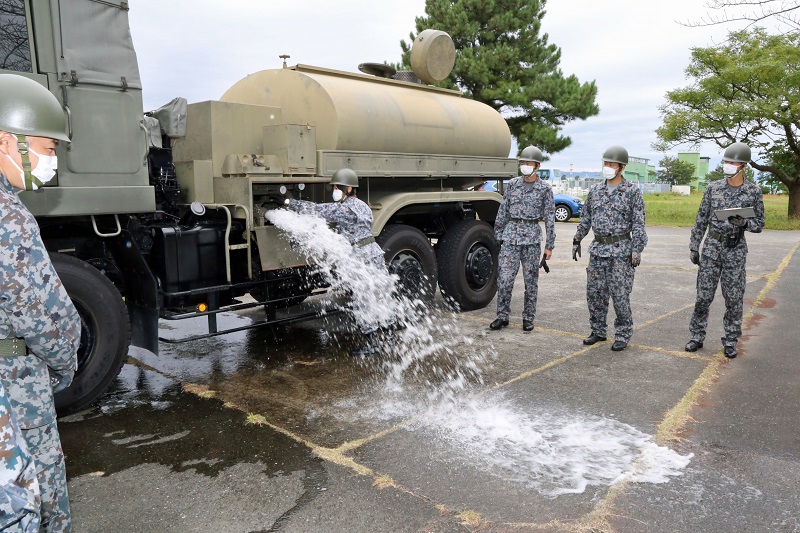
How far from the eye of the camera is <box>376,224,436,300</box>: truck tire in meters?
6.11

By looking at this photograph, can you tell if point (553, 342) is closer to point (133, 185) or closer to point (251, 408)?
point (251, 408)

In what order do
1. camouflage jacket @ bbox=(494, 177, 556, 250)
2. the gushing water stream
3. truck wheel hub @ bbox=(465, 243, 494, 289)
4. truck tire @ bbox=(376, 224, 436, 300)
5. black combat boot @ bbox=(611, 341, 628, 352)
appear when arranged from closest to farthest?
the gushing water stream
black combat boot @ bbox=(611, 341, 628, 352)
truck tire @ bbox=(376, 224, 436, 300)
camouflage jacket @ bbox=(494, 177, 556, 250)
truck wheel hub @ bbox=(465, 243, 494, 289)

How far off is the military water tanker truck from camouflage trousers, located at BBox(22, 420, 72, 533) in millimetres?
1807

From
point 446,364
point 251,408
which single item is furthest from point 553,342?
point 251,408

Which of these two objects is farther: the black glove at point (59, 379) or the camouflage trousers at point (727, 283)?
the camouflage trousers at point (727, 283)

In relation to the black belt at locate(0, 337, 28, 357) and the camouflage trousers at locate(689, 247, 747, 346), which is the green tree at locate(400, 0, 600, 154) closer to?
the camouflage trousers at locate(689, 247, 747, 346)

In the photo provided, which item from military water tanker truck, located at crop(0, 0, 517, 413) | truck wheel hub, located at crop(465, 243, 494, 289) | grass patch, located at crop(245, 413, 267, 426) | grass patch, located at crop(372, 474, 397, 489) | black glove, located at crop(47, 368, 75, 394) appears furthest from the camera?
truck wheel hub, located at crop(465, 243, 494, 289)

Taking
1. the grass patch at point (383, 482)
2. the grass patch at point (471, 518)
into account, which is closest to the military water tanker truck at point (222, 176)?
the grass patch at point (383, 482)

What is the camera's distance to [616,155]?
5637mm

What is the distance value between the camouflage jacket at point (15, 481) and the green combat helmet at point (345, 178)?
11.8 feet

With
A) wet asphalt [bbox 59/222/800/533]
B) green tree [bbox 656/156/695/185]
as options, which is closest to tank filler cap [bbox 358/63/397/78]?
wet asphalt [bbox 59/222/800/533]

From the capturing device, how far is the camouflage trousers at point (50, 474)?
6.97ft

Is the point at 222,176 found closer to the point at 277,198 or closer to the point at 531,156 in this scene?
the point at 277,198

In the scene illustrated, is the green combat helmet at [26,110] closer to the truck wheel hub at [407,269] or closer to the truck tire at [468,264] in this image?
the truck wheel hub at [407,269]
